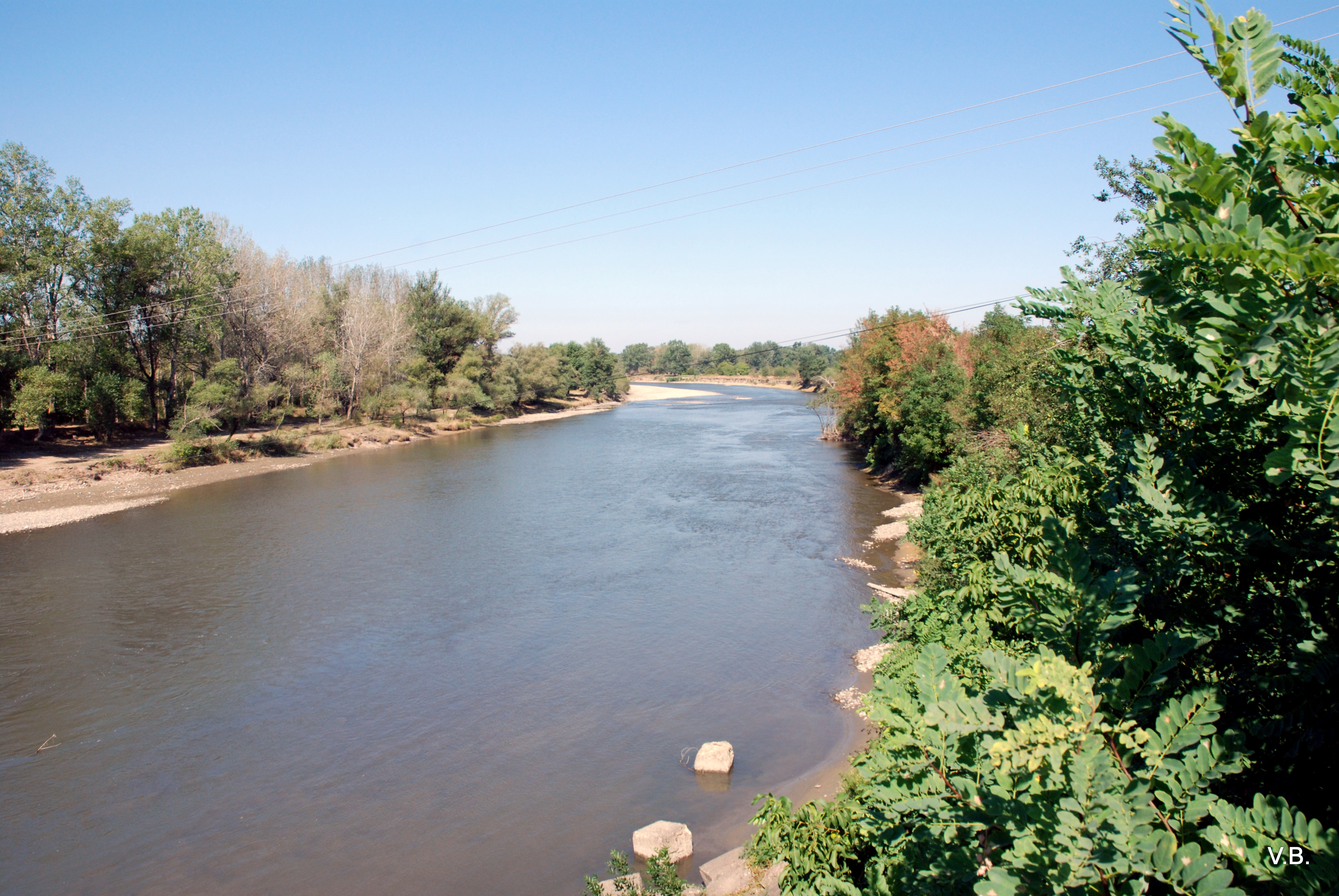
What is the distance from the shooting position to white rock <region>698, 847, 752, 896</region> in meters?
8.47

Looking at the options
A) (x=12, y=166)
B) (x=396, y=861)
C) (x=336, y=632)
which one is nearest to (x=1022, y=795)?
(x=396, y=861)

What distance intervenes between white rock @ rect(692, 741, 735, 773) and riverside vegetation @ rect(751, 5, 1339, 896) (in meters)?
8.41

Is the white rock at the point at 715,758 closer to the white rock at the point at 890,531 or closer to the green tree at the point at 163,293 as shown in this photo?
the white rock at the point at 890,531

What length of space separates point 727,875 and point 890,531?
18.7m

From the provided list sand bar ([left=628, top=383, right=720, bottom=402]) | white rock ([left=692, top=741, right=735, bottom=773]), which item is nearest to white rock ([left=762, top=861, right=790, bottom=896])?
white rock ([left=692, top=741, right=735, bottom=773])

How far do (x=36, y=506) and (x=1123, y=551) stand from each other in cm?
3842

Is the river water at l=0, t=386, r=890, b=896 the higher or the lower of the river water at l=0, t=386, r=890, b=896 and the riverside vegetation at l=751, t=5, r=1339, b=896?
the lower

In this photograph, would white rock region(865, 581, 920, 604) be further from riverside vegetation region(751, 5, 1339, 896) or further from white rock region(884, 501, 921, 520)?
riverside vegetation region(751, 5, 1339, 896)

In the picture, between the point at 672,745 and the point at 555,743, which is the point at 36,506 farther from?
the point at 672,745

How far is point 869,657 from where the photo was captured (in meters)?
16.2

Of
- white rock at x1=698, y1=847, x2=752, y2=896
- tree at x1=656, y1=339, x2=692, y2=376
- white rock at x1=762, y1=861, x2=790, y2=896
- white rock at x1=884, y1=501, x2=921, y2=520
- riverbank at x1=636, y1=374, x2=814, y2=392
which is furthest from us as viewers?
tree at x1=656, y1=339, x2=692, y2=376

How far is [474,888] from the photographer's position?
9875 millimetres

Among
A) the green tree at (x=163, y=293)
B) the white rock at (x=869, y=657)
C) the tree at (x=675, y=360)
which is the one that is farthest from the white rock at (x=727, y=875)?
the tree at (x=675, y=360)

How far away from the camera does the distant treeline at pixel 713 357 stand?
145000 mm
